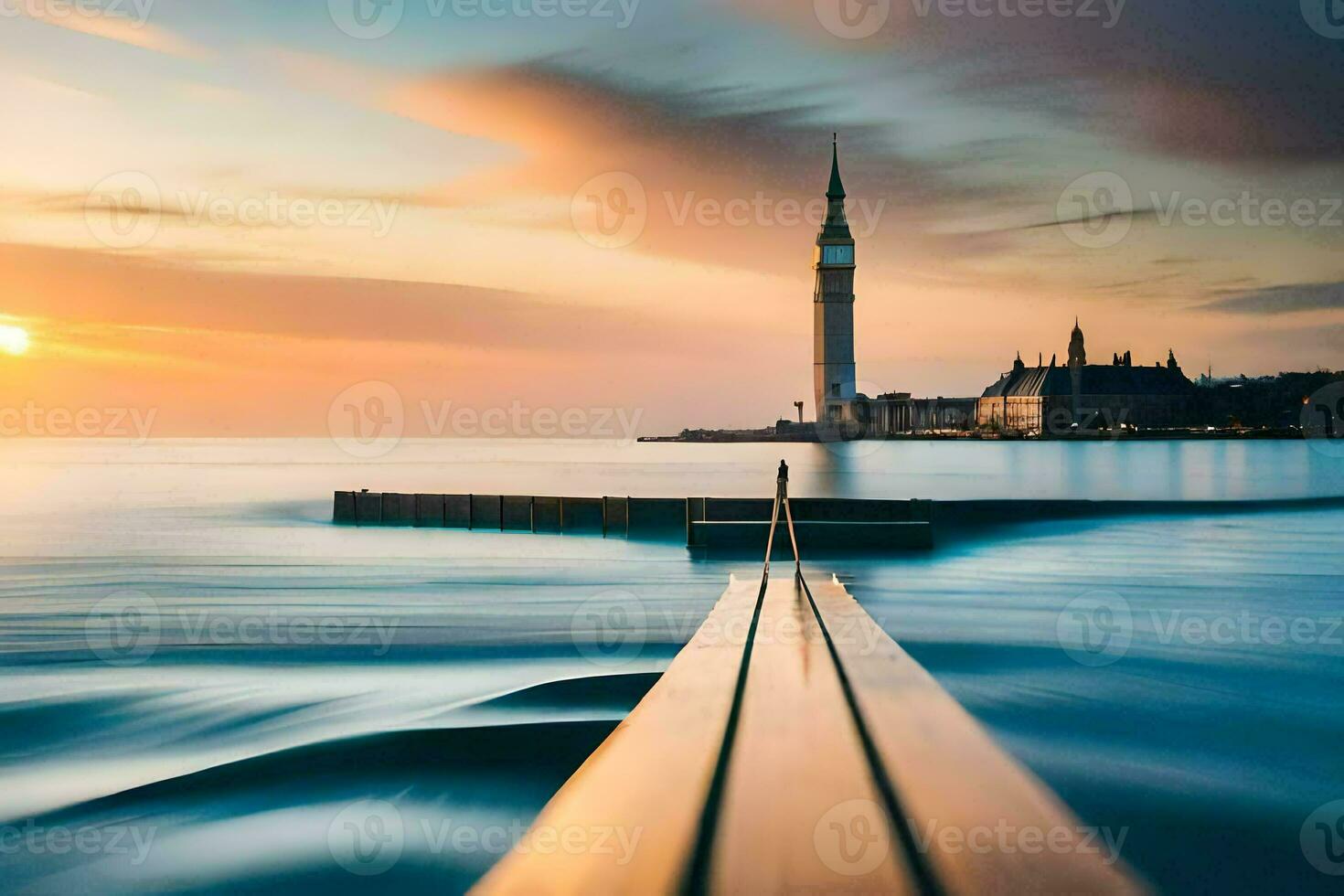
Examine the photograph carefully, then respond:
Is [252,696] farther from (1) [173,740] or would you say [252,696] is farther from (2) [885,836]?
(2) [885,836]

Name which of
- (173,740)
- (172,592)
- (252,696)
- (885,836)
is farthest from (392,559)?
(885,836)

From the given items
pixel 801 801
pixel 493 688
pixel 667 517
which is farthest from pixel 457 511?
pixel 801 801

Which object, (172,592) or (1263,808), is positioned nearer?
(1263,808)

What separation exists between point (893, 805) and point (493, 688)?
1034 cm

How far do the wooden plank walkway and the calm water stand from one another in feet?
7.92

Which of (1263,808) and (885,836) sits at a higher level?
(885,836)

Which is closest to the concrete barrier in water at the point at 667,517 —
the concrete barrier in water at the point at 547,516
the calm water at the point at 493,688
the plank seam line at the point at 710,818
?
the concrete barrier in water at the point at 547,516

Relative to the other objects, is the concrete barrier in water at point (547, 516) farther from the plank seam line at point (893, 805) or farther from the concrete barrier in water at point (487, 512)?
the plank seam line at point (893, 805)

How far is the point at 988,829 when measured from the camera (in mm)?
5191

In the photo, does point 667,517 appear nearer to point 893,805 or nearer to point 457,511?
point 457,511

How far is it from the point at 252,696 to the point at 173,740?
2.23 m

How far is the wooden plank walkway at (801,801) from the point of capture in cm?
464

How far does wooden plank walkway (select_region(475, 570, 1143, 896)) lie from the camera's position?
4.64 metres

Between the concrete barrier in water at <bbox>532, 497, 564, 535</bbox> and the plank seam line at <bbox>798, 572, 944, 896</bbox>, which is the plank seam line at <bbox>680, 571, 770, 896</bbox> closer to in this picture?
the plank seam line at <bbox>798, 572, 944, 896</bbox>
